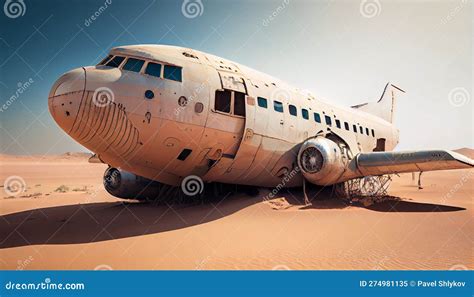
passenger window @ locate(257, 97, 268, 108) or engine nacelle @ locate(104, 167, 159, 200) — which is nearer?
passenger window @ locate(257, 97, 268, 108)

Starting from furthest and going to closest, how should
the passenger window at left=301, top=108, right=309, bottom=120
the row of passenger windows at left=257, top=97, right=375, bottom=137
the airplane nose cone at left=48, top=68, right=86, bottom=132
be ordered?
the passenger window at left=301, top=108, right=309, bottom=120 < the row of passenger windows at left=257, top=97, right=375, bottom=137 < the airplane nose cone at left=48, top=68, right=86, bottom=132

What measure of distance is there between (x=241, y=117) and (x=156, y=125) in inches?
125

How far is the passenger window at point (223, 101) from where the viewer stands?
10.7 m

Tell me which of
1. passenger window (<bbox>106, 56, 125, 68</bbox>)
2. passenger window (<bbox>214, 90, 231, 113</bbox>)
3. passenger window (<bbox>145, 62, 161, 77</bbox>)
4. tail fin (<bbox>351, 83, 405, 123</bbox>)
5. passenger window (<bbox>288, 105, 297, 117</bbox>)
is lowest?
passenger window (<bbox>106, 56, 125, 68</bbox>)

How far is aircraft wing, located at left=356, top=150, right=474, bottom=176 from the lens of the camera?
12.3 metres

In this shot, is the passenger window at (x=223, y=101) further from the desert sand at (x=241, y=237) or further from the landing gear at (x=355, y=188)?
the landing gear at (x=355, y=188)

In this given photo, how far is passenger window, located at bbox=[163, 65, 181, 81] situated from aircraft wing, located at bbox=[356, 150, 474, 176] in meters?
9.00

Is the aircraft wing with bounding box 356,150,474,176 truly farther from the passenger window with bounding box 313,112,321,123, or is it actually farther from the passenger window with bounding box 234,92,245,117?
the passenger window with bounding box 234,92,245,117

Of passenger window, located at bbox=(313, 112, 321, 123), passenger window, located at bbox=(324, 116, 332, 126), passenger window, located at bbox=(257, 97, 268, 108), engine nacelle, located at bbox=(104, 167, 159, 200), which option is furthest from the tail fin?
engine nacelle, located at bbox=(104, 167, 159, 200)

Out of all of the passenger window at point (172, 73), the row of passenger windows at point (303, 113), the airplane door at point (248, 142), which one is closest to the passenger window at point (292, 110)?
the row of passenger windows at point (303, 113)

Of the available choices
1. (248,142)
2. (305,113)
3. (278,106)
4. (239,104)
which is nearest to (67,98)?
(239,104)

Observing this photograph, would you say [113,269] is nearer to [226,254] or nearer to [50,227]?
[226,254]

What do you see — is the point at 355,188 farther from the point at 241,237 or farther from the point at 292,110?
the point at 241,237

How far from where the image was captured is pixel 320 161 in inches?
492
